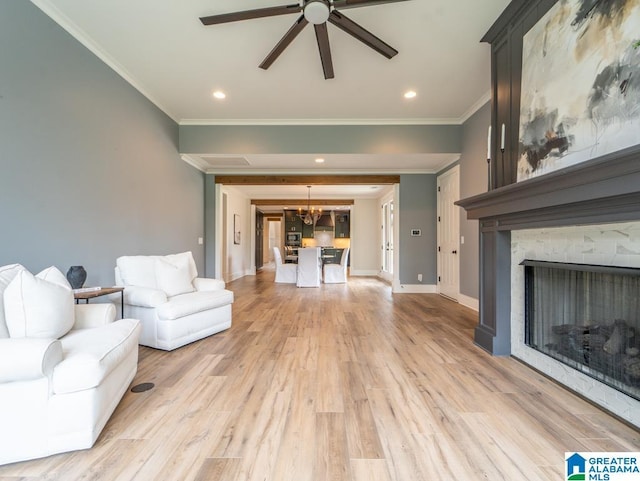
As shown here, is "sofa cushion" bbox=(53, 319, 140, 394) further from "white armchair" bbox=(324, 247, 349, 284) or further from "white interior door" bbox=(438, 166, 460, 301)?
"white armchair" bbox=(324, 247, 349, 284)

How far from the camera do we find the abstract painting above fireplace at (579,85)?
1550 millimetres

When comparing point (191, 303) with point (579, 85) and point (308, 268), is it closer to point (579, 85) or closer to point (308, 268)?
point (579, 85)

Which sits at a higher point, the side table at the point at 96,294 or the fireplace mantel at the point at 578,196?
Result: the fireplace mantel at the point at 578,196

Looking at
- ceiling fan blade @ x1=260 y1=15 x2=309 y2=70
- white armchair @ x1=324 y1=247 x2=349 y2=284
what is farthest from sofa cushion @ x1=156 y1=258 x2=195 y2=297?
white armchair @ x1=324 y1=247 x2=349 y2=284

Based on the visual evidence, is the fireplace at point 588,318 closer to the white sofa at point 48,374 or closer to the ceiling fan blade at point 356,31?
the ceiling fan blade at point 356,31

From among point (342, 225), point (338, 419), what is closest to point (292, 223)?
point (342, 225)

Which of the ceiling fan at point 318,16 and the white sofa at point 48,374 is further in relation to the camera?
the ceiling fan at point 318,16

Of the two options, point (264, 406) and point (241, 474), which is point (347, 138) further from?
point (241, 474)

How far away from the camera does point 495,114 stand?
2.77m

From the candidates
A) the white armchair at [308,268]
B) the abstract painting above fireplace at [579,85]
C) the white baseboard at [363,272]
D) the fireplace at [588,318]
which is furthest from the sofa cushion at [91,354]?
the white baseboard at [363,272]

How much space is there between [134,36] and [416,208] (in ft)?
17.1

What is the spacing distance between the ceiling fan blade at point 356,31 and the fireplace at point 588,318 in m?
2.19

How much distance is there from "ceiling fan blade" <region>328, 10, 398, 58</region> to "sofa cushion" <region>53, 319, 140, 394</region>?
2681mm

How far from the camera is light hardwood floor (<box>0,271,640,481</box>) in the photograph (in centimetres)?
130
